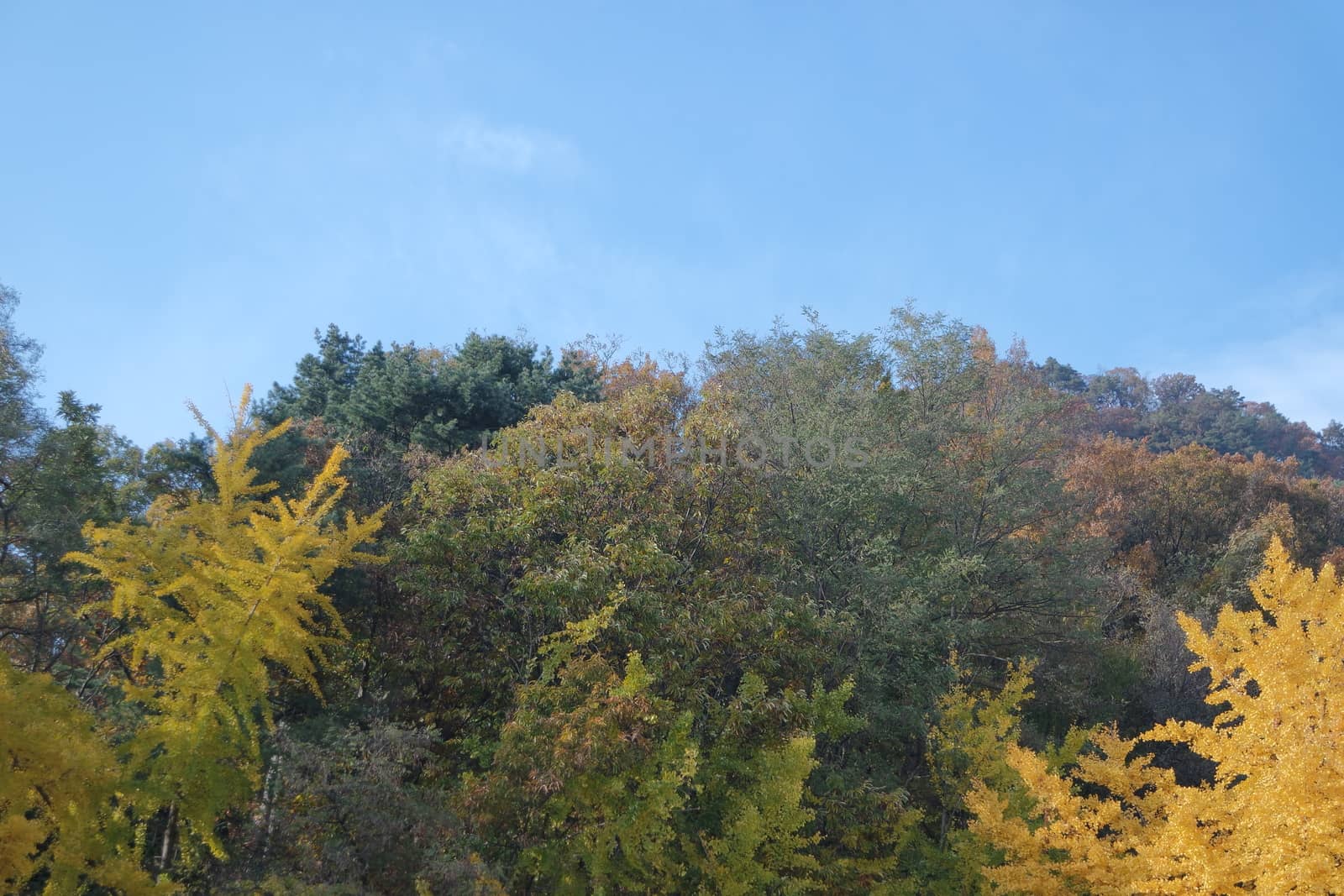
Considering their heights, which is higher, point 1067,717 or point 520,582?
point 520,582

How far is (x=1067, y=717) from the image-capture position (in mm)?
19000

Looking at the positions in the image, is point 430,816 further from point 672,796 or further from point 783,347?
point 783,347

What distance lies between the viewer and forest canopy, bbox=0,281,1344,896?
839cm

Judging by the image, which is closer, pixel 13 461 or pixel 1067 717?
pixel 13 461

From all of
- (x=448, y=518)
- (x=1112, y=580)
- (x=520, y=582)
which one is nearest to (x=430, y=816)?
(x=520, y=582)

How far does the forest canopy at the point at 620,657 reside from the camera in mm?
8391

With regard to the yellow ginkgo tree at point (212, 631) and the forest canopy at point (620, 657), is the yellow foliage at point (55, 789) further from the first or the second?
the yellow ginkgo tree at point (212, 631)

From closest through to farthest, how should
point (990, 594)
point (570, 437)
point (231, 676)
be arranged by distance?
point (231, 676), point (570, 437), point (990, 594)

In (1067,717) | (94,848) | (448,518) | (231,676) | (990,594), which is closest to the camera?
(94,848)

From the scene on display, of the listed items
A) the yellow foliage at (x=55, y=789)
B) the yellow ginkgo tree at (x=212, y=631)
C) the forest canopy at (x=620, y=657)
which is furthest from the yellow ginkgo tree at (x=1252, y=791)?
the yellow foliage at (x=55, y=789)

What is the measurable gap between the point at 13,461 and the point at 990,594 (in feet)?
51.8

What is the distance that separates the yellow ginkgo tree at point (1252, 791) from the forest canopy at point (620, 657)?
0.14 feet

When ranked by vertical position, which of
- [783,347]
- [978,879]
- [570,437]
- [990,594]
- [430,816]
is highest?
[783,347]

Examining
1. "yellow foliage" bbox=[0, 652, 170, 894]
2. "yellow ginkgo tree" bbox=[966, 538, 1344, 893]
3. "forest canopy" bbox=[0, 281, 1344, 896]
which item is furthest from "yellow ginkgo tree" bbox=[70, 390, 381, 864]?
"yellow ginkgo tree" bbox=[966, 538, 1344, 893]
